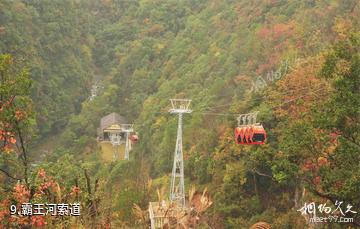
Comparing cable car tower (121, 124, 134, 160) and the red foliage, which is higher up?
cable car tower (121, 124, 134, 160)

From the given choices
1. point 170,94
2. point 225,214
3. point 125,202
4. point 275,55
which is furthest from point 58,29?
point 125,202

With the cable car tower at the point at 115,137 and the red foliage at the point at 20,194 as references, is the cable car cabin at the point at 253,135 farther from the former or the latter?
the cable car tower at the point at 115,137

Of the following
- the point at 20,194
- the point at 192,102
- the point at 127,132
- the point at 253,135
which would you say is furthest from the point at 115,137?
the point at 20,194

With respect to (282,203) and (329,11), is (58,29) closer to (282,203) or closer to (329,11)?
(329,11)

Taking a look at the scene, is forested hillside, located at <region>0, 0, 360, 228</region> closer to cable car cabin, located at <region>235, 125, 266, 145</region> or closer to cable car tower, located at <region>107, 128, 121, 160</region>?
cable car cabin, located at <region>235, 125, 266, 145</region>

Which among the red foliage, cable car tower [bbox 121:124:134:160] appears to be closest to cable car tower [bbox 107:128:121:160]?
cable car tower [bbox 121:124:134:160]

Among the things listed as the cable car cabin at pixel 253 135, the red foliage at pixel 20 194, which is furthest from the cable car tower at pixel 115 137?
the red foliage at pixel 20 194

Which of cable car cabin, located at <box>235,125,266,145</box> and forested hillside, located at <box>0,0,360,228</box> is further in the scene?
cable car cabin, located at <box>235,125,266,145</box>

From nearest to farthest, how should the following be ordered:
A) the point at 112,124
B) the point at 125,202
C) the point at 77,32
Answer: the point at 125,202
the point at 112,124
the point at 77,32
